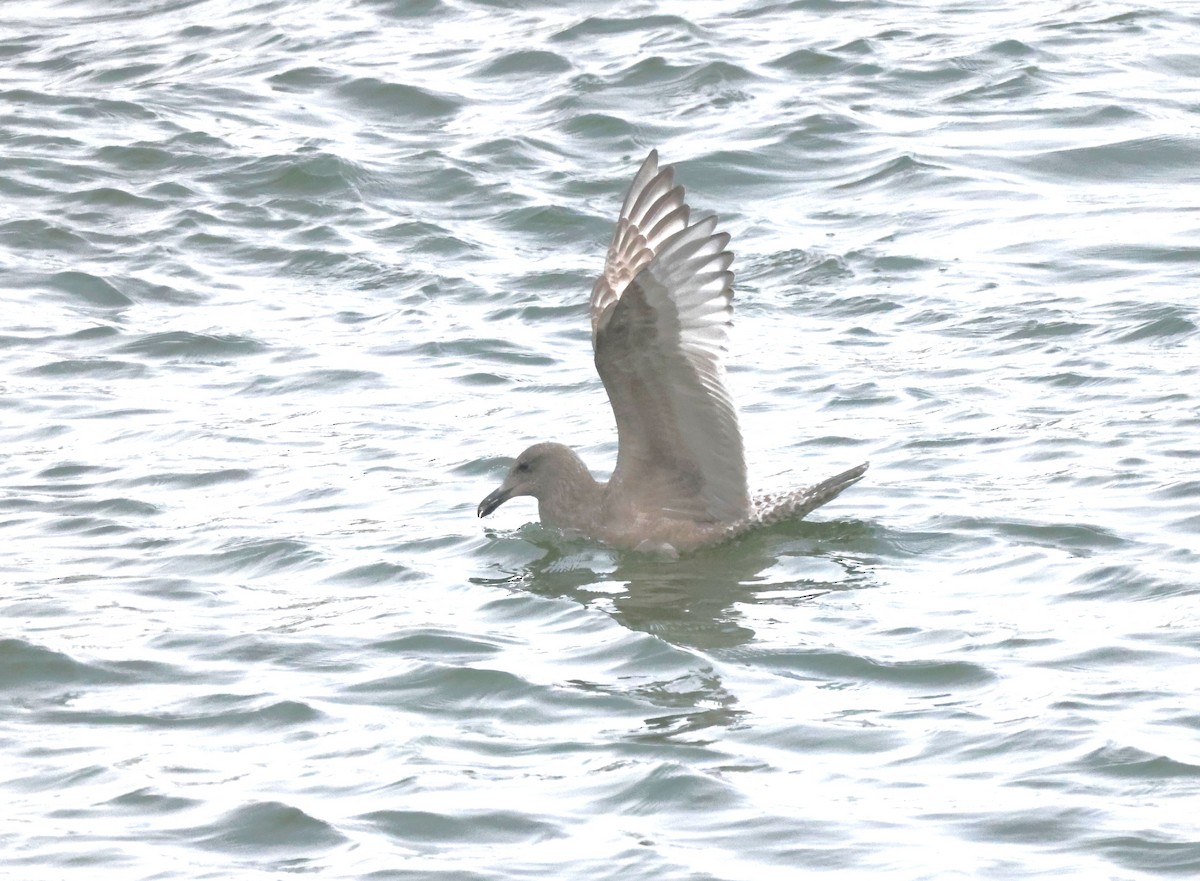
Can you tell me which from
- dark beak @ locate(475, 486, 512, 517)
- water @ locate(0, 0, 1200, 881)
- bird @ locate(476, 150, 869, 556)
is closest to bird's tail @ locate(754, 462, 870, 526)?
bird @ locate(476, 150, 869, 556)

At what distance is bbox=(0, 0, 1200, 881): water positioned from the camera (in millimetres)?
6109

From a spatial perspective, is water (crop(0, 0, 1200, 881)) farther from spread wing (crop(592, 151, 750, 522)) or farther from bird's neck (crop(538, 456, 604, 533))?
spread wing (crop(592, 151, 750, 522))

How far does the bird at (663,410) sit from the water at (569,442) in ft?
0.58

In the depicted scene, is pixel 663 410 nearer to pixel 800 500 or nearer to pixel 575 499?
pixel 800 500

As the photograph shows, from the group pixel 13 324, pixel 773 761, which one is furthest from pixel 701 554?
pixel 13 324

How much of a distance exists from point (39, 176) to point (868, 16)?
22.3 ft

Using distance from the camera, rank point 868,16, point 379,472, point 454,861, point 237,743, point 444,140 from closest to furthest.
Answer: point 454,861
point 237,743
point 379,472
point 444,140
point 868,16

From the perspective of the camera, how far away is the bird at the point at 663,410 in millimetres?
8469

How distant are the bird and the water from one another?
6.9 inches

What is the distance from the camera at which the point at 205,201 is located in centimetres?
1469

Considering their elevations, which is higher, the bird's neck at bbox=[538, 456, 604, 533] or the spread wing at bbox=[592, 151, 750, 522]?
the spread wing at bbox=[592, 151, 750, 522]

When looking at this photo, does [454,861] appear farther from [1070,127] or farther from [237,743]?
[1070,127]

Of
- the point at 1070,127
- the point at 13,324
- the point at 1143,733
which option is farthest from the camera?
the point at 1070,127

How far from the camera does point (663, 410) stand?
880cm
